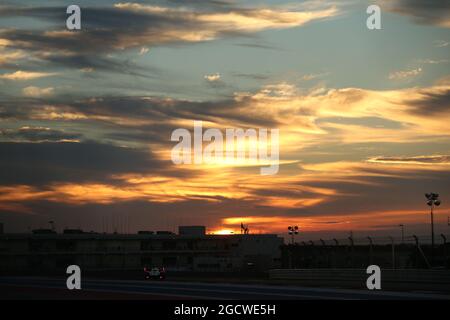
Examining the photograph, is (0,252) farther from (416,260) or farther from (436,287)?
(436,287)

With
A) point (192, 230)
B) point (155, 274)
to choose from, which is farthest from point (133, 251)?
point (155, 274)

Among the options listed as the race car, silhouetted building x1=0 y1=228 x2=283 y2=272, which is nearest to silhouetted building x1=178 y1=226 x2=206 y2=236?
silhouetted building x1=0 y1=228 x2=283 y2=272

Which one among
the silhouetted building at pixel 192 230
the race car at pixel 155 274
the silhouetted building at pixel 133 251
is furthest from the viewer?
the silhouetted building at pixel 192 230

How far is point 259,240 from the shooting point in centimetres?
11581

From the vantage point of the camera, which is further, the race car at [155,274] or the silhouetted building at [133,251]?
the silhouetted building at [133,251]

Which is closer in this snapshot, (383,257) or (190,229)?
(383,257)

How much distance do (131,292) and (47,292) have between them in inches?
232

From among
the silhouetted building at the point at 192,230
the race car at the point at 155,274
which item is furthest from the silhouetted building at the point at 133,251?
the race car at the point at 155,274

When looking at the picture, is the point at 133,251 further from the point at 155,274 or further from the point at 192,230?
the point at 155,274

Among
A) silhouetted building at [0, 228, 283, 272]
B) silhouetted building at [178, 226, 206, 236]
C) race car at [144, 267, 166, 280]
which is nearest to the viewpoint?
race car at [144, 267, 166, 280]

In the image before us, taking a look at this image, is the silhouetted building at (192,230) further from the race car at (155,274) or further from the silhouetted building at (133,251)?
the race car at (155,274)

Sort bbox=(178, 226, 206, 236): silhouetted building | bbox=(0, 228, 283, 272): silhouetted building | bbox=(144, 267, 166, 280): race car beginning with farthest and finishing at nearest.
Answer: bbox=(178, 226, 206, 236): silhouetted building < bbox=(0, 228, 283, 272): silhouetted building < bbox=(144, 267, 166, 280): race car

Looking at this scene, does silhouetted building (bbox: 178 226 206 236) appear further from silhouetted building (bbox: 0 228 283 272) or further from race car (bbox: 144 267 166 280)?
race car (bbox: 144 267 166 280)
